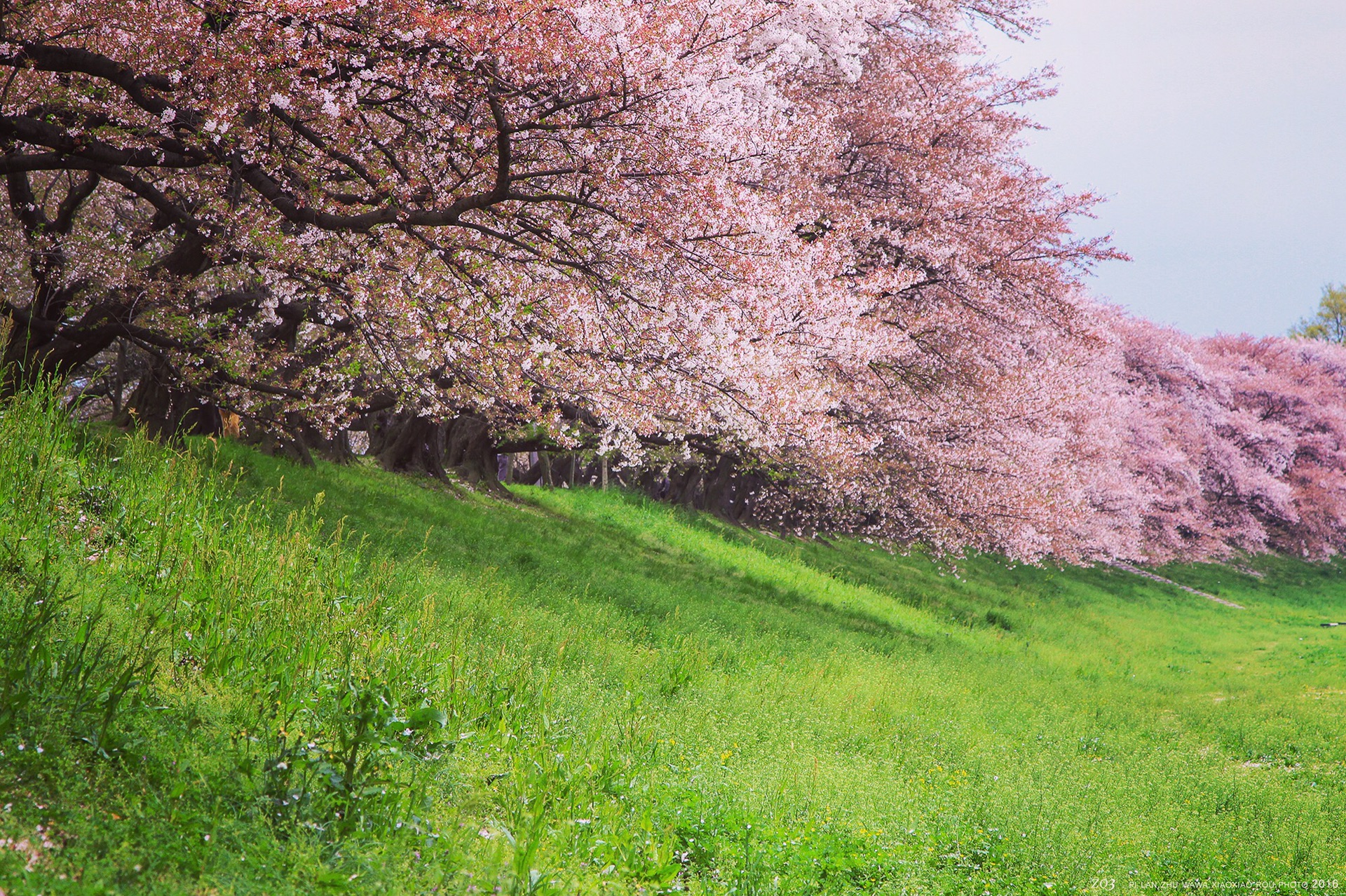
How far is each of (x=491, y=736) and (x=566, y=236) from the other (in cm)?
581

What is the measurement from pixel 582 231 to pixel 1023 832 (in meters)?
7.17

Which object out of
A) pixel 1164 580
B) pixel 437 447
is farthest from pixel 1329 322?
pixel 437 447

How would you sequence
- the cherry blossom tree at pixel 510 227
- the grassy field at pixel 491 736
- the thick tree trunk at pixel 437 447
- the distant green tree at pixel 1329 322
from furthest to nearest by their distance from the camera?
the distant green tree at pixel 1329 322 → the thick tree trunk at pixel 437 447 → the cherry blossom tree at pixel 510 227 → the grassy field at pixel 491 736

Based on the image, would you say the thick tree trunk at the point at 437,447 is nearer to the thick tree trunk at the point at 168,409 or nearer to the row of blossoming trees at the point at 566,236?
the row of blossoming trees at the point at 566,236

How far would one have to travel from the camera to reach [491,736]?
575cm

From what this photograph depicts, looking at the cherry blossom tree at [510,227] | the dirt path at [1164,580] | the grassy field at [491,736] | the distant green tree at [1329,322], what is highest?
→ the distant green tree at [1329,322]

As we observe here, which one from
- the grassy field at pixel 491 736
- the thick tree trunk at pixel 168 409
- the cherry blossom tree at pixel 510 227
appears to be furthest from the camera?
the thick tree trunk at pixel 168 409

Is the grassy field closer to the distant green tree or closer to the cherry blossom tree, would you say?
the cherry blossom tree

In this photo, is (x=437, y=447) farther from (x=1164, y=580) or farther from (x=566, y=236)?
(x=1164, y=580)

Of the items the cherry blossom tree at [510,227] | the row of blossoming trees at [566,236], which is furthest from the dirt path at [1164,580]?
the cherry blossom tree at [510,227]

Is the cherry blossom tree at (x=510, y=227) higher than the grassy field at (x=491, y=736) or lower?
higher

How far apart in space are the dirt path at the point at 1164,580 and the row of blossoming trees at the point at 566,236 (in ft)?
51.2

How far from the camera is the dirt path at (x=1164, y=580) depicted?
108 ft

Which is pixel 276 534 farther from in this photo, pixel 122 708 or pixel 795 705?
pixel 795 705
